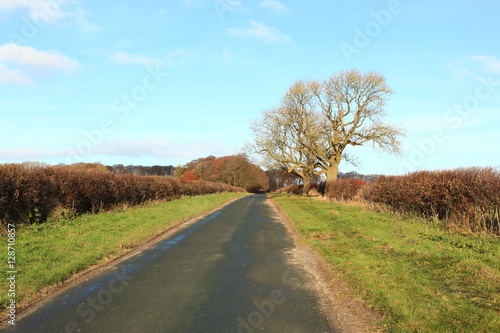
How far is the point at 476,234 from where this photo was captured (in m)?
9.79

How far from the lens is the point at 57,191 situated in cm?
1441

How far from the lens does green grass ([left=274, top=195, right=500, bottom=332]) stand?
452 centimetres

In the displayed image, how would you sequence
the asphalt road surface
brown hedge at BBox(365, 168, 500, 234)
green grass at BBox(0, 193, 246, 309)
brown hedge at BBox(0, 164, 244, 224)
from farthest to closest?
brown hedge at BBox(0, 164, 244, 224)
brown hedge at BBox(365, 168, 500, 234)
green grass at BBox(0, 193, 246, 309)
the asphalt road surface

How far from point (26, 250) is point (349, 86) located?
110ft

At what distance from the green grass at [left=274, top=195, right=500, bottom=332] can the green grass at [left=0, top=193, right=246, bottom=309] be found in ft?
19.2

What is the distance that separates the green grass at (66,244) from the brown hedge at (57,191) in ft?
2.63

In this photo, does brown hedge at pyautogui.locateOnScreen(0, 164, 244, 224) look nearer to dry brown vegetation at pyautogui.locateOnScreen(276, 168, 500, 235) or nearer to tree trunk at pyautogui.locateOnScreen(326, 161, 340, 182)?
dry brown vegetation at pyautogui.locateOnScreen(276, 168, 500, 235)

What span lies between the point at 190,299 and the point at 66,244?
19.6 feet

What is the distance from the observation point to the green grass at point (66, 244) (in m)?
6.46

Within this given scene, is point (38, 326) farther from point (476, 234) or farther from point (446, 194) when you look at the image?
point (446, 194)

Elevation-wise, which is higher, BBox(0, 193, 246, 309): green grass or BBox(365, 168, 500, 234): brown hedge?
BBox(365, 168, 500, 234): brown hedge

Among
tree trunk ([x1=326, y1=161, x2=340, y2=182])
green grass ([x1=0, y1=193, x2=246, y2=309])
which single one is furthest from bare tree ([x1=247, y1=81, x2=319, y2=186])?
green grass ([x1=0, y1=193, x2=246, y2=309])

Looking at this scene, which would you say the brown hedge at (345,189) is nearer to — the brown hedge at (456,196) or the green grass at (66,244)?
the brown hedge at (456,196)

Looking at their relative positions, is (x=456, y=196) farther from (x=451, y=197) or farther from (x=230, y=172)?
(x=230, y=172)
